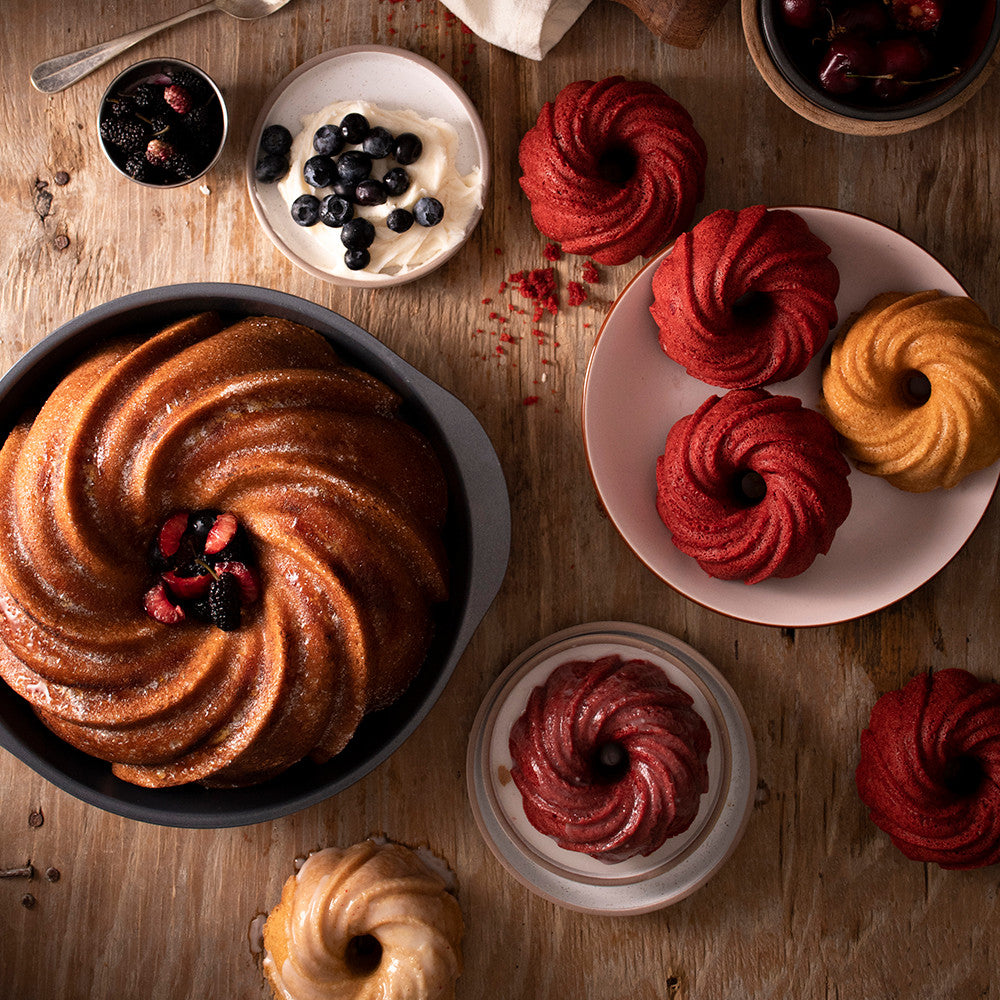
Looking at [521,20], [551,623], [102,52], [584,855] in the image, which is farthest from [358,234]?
[584,855]

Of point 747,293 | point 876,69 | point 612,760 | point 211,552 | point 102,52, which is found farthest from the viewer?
point 102,52

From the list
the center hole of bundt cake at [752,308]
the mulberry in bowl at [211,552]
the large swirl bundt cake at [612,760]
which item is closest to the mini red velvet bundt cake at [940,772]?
the large swirl bundt cake at [612,760]

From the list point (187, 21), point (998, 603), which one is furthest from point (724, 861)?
point (187, 21)

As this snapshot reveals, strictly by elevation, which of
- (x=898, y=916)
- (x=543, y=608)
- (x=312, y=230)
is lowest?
(x=898, y=916)

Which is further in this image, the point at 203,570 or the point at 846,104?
the point at 846,104

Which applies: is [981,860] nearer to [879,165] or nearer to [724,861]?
[724,861]

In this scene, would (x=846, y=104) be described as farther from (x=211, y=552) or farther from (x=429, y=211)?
(x=211, y=552)

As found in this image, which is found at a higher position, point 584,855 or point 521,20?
point 521,20
